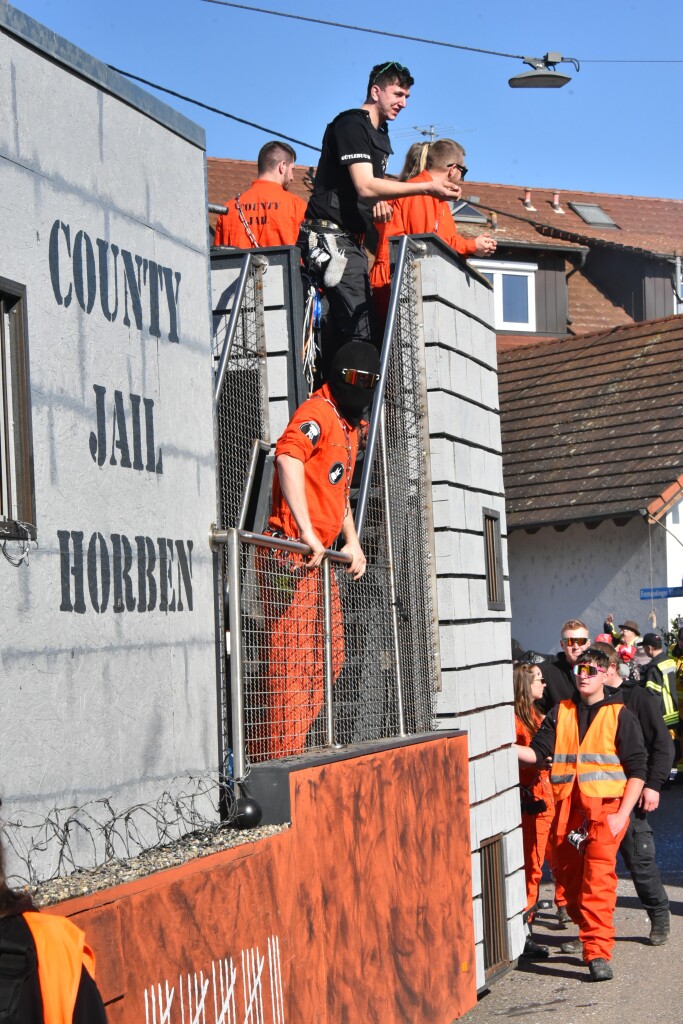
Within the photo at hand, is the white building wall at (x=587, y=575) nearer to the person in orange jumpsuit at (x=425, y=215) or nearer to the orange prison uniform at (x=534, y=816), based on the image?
the orange prison uniform at (x=534, y=816)

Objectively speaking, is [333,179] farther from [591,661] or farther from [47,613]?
[47,613]

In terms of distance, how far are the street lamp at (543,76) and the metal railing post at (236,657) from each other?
1243cm

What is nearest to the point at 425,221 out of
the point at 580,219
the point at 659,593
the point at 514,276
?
the point at 659,593

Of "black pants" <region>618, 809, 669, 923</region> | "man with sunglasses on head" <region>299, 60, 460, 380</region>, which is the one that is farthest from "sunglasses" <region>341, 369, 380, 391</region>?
"black pants" <region>618, 809, 669, 923</region>

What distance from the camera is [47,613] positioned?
4301 millimetres

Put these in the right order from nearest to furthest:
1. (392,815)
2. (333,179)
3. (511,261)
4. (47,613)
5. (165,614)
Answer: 1. (47,613)
2. (165,614)
3. (392,815)
4. (333,179)
5. (511,261)

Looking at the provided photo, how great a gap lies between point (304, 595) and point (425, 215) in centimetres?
351

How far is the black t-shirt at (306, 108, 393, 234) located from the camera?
7.64 m

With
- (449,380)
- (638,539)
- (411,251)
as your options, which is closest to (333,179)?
(411,251)

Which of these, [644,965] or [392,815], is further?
[644,965]

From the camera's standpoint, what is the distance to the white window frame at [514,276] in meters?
36.5

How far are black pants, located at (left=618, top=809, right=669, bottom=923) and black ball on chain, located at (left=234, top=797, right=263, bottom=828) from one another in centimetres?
520

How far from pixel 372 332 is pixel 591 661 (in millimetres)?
2695

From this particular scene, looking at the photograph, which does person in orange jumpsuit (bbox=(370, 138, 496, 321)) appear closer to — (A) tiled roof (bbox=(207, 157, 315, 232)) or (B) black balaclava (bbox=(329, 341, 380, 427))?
(B) black balaclava (bbox=(329, 341, 380, 427))
